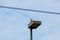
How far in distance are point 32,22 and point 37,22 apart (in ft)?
1.07

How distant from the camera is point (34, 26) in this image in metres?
4.77

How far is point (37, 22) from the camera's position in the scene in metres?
4.65

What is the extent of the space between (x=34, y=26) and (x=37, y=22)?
13.7 inches

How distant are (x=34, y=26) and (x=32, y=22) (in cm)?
31

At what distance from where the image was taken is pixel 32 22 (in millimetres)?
4699
